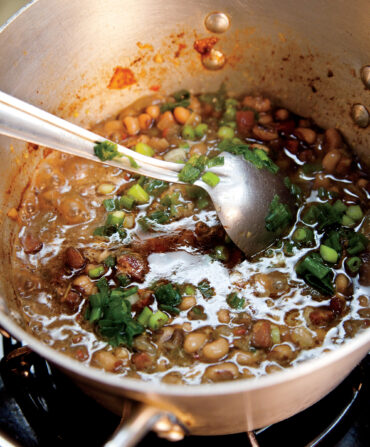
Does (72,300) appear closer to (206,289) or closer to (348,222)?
(206,289)

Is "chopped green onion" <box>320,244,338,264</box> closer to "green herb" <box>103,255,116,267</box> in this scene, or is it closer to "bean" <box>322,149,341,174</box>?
"bean" <box>322,149,341,174</box>

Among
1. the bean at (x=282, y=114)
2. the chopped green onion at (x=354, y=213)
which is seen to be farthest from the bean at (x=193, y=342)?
the bean at (x=282, y=114)

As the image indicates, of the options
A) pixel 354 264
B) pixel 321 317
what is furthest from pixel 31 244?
pixel 354 264

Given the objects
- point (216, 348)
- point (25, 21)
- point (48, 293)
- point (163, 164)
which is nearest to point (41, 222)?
point (48, 293)

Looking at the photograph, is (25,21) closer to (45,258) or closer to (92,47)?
(92,47)

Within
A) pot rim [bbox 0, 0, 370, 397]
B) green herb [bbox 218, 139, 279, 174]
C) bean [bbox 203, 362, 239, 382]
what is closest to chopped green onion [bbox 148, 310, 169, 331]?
bean [bbox 203, 362, 239, 382]

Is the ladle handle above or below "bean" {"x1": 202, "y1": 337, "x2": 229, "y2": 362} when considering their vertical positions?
above
